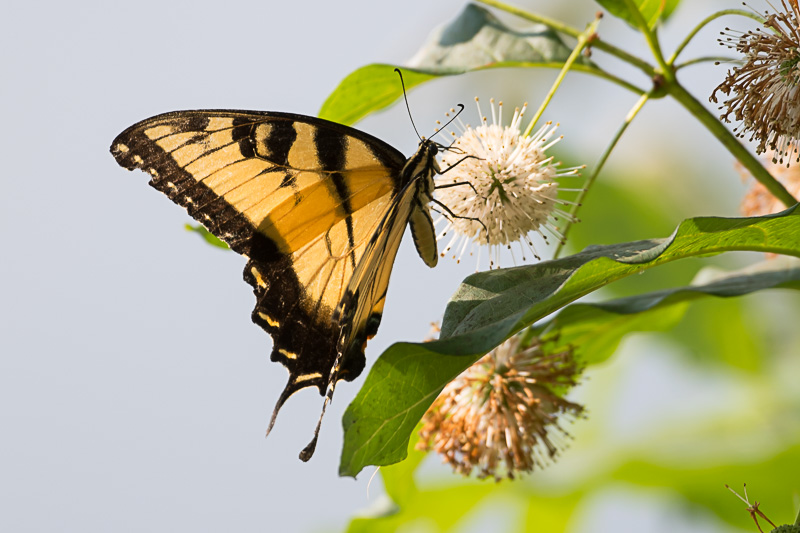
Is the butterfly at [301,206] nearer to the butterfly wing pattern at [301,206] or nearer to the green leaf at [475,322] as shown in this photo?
the butterfly wing pattern at [301,206]

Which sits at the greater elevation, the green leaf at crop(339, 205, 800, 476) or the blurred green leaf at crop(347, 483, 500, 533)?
the green leaf at crop(339, 205, 800, 476)

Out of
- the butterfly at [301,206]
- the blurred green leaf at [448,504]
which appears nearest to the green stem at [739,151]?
the butterfly at [301,206]

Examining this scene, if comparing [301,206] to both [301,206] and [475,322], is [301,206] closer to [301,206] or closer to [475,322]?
[301,206]

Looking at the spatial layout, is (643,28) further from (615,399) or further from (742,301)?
(615,399)

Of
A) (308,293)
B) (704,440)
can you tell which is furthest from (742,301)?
(308,293)

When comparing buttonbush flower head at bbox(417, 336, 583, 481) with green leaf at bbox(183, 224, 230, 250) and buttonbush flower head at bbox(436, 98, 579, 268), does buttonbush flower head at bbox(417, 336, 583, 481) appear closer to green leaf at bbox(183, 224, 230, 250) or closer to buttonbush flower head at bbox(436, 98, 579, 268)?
buttonbush flower head at bbox(436, 98, 579, 268)

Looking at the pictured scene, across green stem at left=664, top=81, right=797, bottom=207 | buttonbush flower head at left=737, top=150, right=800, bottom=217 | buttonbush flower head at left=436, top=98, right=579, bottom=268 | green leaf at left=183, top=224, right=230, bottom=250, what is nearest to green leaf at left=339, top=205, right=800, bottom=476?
green stem at left=664, top=81, right=797, bottom=207
